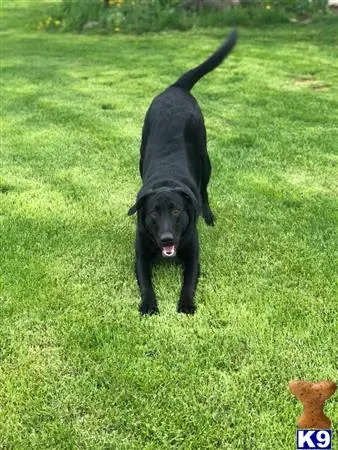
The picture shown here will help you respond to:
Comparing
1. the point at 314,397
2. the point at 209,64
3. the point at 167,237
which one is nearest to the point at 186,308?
the point at 167,237

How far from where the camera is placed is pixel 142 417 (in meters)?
2.73

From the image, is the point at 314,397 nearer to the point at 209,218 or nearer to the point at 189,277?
the point at 189,277

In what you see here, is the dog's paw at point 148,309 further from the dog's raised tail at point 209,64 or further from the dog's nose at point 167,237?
the dog's raised tail at point 209,64

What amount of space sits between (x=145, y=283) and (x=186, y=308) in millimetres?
373

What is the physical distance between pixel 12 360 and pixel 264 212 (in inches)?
106

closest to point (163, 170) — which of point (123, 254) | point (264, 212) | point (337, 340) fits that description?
point (123, 254)

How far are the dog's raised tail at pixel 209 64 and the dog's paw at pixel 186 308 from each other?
2475mm

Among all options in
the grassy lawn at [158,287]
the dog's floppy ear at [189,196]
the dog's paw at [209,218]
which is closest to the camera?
the grassy lawn at [158,287]

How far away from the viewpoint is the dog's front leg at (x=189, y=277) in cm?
357

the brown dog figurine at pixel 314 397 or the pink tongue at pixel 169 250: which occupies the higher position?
the brown dog figurine at pixel 314 397

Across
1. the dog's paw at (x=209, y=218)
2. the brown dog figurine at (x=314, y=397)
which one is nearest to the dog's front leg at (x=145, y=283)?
the dog's paw at (x=209, y=218)

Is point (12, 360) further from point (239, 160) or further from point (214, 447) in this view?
point (239, 160)

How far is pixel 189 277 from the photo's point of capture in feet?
12.4

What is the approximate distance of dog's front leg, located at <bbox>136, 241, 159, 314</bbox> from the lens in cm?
357
